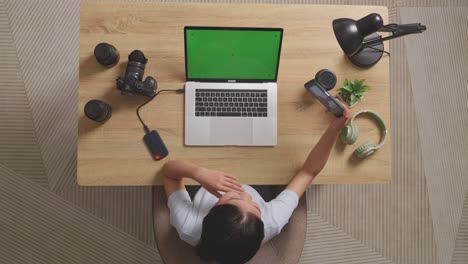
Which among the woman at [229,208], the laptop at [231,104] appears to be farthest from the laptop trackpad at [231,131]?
the woman at [229,208]

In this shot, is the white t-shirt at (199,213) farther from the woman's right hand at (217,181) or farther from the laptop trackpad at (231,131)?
the laptop trackpad at (231,131)

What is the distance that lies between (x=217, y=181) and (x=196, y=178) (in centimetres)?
8

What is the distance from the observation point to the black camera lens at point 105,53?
1.26m

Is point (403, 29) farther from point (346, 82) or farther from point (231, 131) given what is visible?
point (231, 131)

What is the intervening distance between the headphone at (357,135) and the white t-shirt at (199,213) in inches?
10.9

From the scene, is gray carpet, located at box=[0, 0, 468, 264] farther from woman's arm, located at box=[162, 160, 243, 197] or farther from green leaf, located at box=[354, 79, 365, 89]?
green leaf, located at box=[354, 79, 365, 89]

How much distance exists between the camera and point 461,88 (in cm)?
209

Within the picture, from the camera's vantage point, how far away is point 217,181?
1210mm

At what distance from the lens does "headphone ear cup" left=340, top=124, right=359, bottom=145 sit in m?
1.29

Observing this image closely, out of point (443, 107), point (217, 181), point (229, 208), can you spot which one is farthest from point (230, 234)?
point (443, 107)

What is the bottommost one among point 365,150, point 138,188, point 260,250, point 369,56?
point 138,188

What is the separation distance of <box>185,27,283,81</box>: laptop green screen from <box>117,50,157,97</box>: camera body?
0.48 feet

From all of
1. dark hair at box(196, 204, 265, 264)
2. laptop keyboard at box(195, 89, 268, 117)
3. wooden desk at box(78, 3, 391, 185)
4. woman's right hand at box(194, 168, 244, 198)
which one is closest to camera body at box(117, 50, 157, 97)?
wooden desk at box(78, 3, 391, 185)

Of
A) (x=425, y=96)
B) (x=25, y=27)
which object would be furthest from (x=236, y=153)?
(x=25, y=27)
